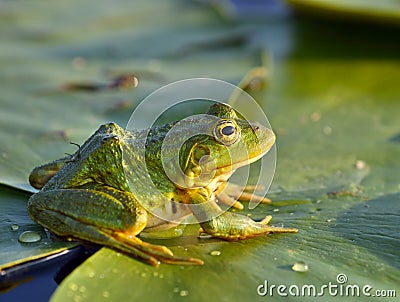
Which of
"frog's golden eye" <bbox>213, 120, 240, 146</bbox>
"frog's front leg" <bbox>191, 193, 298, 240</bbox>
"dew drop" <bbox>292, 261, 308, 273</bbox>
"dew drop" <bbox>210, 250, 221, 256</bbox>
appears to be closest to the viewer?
"dew drop" <bbox>292, 261, 308, 273</bbox>

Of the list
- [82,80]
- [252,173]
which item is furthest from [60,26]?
[252,173]

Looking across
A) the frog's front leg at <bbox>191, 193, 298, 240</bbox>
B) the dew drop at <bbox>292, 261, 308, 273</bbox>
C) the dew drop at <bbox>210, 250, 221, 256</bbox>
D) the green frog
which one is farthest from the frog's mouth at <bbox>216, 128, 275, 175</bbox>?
the dew drop at <bbox>292, 261, 308, 273</bbox>

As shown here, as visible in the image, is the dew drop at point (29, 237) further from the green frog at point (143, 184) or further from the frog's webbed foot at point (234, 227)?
the frog's webbed foot at point (234, 227)

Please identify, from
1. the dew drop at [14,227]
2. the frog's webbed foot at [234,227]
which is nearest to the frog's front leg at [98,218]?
the dew drop at [14,227]

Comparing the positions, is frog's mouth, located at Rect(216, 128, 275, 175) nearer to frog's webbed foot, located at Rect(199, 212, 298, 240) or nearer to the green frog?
the green frog

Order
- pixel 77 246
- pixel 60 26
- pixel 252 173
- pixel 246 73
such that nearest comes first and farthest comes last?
1. pixel 77 246
2. pixel 252 173
3. pixel 246 73
4. pixel 60 26

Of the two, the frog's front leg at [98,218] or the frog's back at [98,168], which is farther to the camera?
the frog's back at [98,168]

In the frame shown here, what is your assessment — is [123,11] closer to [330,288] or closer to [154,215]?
[154,215]
